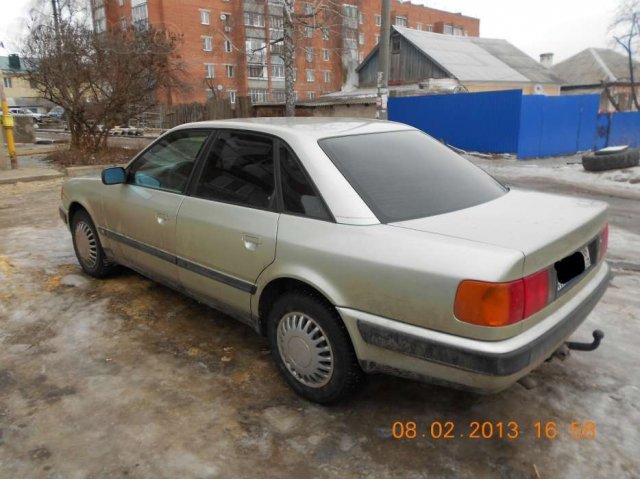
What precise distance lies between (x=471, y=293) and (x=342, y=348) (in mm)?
793

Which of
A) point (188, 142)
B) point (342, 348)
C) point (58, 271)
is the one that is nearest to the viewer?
point (342, 348)

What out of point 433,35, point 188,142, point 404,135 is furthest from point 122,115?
point 433,35

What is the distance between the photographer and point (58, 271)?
5.04m

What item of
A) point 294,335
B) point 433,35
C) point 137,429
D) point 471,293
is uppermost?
point 433,35

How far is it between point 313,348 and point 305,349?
60 millimetres

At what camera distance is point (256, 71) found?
48.2 metres

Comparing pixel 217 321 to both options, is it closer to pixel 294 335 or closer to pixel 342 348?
pixel 294 335

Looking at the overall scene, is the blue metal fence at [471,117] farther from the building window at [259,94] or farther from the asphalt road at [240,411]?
the building window at [259,94]

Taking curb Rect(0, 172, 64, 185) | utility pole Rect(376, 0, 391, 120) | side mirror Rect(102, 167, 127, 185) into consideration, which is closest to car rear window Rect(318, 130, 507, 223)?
side mirror Rect(102, 167, 127, 185)

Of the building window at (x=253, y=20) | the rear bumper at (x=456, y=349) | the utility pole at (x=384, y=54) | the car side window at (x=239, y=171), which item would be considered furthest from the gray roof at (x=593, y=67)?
the rear bumper at (x=456, y=349)

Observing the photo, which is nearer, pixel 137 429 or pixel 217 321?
pixel 137 429

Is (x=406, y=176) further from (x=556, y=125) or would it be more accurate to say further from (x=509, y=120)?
(x=556, y=125)

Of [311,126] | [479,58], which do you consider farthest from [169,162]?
[479,58]

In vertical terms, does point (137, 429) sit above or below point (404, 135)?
below
